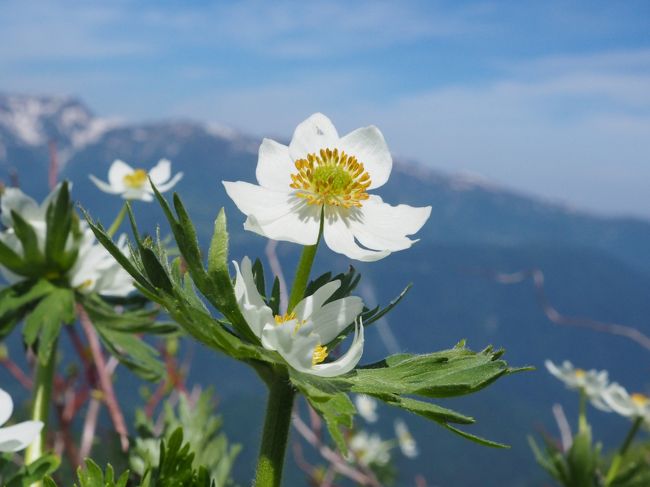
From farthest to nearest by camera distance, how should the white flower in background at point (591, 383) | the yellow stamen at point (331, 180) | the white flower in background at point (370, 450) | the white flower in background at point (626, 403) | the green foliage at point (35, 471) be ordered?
the white flower in background at point (370, 450) < the white flower in background at point (591, 383) < the white flower in background at point (626, 403) < the green foliage at point (35, 471) < the yellow stamen at point (331, 180)

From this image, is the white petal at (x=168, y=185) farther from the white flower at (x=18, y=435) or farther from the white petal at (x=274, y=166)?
the white flower at (x=18, y=435)

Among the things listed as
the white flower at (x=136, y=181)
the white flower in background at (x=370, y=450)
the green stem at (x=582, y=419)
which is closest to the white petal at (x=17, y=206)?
the white flower at (x=136, y=181)

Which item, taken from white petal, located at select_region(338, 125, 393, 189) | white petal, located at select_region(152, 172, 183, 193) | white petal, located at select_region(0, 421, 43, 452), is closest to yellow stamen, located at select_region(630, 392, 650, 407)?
white petal, located at select_region(152, 172, 183, 193)

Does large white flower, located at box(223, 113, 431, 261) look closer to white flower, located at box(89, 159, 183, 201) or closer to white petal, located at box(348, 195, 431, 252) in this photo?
white petal, located at box(348, 195, 431, 252)

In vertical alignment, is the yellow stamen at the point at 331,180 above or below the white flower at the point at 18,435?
above

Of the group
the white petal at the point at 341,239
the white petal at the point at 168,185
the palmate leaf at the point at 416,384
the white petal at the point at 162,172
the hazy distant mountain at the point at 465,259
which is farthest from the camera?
the hazy distant mountain at the point at 465,259

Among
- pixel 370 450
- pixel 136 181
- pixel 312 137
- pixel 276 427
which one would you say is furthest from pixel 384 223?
pixel 370 450

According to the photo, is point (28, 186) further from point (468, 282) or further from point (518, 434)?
point (518, 434)
